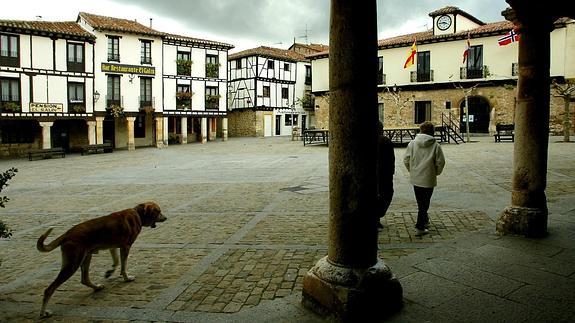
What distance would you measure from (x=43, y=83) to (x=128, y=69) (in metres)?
5.85

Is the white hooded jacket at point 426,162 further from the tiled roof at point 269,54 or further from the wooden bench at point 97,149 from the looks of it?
the tiled roof at point 269,54

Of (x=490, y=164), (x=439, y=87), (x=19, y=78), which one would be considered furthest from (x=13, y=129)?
(x=439, y=87)

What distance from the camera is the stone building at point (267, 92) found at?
4438 centimetres

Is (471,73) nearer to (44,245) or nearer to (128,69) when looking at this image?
(128,69)

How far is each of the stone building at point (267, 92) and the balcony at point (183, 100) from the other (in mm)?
9484

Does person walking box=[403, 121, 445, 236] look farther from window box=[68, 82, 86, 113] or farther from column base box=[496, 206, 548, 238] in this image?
window box=[68, 82, 86, 113]

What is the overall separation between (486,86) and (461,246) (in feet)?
104

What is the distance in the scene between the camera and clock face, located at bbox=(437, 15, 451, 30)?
3547cm

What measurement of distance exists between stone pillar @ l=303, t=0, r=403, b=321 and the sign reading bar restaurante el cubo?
30947mm

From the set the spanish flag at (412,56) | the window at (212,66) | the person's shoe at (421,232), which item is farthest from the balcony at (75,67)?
the person's shoe at (421,232)

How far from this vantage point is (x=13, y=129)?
2891 centimetres

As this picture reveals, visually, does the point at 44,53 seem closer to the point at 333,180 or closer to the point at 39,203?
the point at 39,203

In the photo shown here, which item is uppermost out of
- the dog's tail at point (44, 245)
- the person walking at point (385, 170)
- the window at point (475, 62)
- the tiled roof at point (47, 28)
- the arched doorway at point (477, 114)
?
the tiled roof at point (47, 28)

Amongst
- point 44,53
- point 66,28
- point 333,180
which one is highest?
point 66,28
